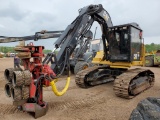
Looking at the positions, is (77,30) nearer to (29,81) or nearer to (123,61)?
(123,61)

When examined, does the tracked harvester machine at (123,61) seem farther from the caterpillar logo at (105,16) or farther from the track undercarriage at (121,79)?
the caterpillar logo at (105,16)

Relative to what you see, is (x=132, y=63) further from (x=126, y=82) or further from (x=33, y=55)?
(x=33, y=55)

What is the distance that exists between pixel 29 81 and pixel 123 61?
13.3 feet

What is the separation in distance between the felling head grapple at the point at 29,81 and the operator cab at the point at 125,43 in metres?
3.30

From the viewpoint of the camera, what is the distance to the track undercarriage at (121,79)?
6.59 metres

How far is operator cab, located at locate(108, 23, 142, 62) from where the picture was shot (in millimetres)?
7445

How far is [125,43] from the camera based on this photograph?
301 inches

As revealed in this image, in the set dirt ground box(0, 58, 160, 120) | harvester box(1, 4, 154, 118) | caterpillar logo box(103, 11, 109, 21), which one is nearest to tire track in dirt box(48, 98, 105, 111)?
dirt ground box(0, 58, 160, 120)

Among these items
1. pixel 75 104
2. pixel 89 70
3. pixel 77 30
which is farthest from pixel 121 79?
pixel 77 30

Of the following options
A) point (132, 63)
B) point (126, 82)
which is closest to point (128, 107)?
point (126, 82)

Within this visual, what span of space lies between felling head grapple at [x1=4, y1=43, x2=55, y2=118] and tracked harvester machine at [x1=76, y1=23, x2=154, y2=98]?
8.59 ft

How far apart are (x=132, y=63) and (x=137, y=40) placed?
3.53ft

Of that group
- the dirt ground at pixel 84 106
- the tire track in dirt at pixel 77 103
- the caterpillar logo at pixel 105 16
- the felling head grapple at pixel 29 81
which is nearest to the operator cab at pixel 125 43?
the caterpillar logo at pixel 105 16

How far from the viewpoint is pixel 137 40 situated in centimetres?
791
